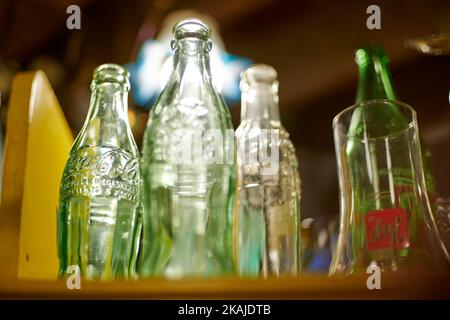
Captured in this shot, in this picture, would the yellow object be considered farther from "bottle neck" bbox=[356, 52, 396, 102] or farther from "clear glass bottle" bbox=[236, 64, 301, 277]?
"bottle neck" bbox=[356, 52, 396, 102]

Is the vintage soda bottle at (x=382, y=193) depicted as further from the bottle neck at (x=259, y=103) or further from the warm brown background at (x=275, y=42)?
the warm brown background at (x=275, y=42)

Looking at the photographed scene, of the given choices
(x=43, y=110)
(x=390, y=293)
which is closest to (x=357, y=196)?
(x=390, y=293)

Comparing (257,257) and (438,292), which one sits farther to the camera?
(257,257)

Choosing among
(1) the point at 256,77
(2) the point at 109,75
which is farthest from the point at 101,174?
(1) the point at 256,77

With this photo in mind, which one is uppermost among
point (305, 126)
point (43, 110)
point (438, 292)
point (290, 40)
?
point (290, 40)

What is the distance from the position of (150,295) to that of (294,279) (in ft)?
0.35

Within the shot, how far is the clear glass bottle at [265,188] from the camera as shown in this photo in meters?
0.66

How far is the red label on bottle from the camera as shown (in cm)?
57

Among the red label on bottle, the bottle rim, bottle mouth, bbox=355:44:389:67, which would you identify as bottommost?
the red label on bottle

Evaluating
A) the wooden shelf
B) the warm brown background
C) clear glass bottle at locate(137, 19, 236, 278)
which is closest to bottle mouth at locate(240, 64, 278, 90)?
clear glass bottle at locate(137, 19, 236, 278)

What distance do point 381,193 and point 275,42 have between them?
3.77ft

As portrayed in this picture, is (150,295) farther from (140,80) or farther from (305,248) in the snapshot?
(140,80)

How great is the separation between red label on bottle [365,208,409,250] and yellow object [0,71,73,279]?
33 centimetres

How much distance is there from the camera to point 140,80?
1844mm
